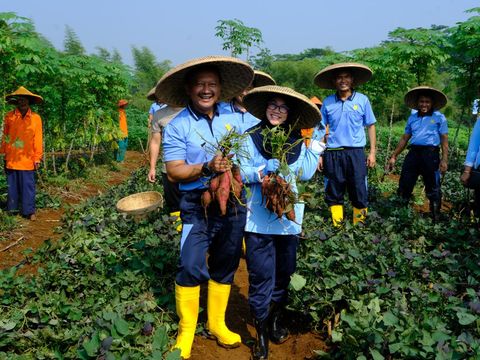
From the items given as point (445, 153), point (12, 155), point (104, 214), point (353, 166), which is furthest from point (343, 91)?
point (12, 155)

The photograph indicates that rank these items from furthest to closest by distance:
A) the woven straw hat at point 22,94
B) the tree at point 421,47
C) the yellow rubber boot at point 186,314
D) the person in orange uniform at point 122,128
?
the person in orange uniform at point 122,128 → the tree at point 421,47 → the woven straw hat at point 22,94 → the yellow rubber boot at point 186,314

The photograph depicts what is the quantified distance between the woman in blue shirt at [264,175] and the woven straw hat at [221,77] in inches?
8.7

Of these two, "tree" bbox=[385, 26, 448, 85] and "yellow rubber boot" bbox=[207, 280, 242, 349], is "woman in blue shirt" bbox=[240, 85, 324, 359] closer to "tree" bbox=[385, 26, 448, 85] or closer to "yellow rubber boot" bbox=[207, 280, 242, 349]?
"yellow rubber boot" bbox=[207, 280, 242, 349]

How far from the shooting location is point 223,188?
2.66 meters

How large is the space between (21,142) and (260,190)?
4.57 meters

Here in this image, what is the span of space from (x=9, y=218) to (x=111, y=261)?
265cm

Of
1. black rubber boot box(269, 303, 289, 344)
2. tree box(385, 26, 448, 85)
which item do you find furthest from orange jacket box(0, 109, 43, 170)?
tree box(385, 26, 448, 85)

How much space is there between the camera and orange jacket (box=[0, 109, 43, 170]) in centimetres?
613

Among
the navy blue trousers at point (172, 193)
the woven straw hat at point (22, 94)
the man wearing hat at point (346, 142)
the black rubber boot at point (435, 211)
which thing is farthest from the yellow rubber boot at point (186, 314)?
the woven straw hat at point (22, 94)

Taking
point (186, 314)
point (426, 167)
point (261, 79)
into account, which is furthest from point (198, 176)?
point (426, 167)

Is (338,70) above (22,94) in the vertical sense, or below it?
above

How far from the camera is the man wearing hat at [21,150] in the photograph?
6141 millimetres

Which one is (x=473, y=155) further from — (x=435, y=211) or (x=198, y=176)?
(x=198, y=176)

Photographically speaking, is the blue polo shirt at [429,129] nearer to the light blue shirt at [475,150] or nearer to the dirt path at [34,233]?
the light blue shirt at [475,150]
